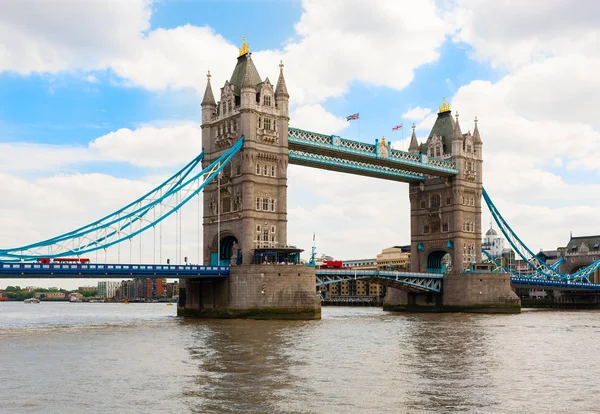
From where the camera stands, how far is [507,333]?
5428cm

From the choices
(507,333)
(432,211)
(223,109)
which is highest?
(223,109)

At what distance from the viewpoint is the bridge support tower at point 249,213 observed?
69750mm

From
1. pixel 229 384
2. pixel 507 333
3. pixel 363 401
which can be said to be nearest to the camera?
pixel 363 401

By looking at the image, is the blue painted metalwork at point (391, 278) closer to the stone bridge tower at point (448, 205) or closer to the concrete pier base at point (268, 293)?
the stone bridge tower at point (448, 205)

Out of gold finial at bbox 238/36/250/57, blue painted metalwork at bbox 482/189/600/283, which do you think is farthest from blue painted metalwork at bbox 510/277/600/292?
gold finial at bbox 238/36/250/57

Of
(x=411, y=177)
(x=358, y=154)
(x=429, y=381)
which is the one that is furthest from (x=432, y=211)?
(x=429, y=381)

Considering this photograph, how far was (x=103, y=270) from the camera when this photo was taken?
65062 millimetres

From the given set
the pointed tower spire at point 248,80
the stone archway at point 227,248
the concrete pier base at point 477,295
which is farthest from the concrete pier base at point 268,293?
the concrete pier base at point 477,295

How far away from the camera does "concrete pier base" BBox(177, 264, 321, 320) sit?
6894 centimetres

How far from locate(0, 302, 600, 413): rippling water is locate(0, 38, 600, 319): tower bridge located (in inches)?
740

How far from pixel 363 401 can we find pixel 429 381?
5158 millimetres

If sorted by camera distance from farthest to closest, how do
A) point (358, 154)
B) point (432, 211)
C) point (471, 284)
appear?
point (432, 211), point (471, 284), point (358, 154)

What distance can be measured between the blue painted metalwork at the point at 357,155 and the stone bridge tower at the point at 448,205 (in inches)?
123

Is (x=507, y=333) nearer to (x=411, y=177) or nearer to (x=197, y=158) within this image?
(x=197, y=158)
